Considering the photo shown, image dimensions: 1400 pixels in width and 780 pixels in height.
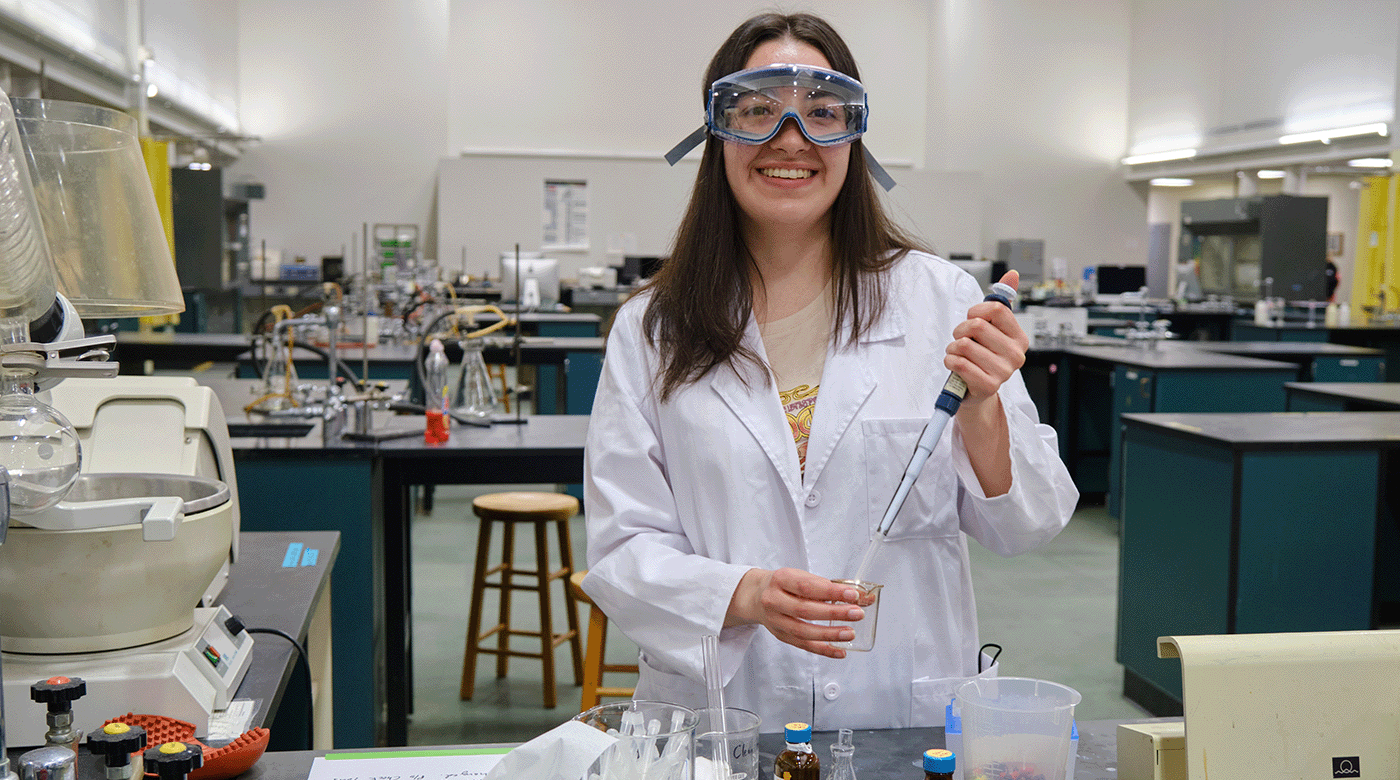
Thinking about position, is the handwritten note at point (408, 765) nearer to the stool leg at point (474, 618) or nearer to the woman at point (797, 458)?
the woman at point (797, 458)

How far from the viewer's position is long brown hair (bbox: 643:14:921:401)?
4.34ft

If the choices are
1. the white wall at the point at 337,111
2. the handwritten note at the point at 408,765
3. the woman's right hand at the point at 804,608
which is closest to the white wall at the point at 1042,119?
the white wall at the point at 337,111

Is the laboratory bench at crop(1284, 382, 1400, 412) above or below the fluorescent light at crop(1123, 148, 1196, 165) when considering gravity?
below

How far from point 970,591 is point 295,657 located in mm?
944

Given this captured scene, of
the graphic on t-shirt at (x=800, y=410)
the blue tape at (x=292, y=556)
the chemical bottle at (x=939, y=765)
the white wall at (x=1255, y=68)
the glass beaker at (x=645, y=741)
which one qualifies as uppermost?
the white wall at (x=1255, y=68)

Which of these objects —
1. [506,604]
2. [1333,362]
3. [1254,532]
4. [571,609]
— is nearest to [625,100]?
[1333,362]

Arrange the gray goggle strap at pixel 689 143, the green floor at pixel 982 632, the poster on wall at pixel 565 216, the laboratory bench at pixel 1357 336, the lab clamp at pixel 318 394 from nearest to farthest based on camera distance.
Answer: the gray goggle strap at pixel 689 143 → the lab clamp at pixel 318 394 → the green floor at pixel 982 632 → the laboratory bench at pixel 1357 336 → the poster on wall at pixel 565 216

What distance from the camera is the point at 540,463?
3.00 m

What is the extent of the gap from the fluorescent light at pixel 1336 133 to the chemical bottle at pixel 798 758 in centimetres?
1097

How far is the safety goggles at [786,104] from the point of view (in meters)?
1.27

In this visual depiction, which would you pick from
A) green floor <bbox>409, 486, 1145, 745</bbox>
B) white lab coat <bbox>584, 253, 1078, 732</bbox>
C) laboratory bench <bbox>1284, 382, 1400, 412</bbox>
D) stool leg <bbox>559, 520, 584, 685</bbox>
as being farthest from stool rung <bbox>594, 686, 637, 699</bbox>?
laboratory bench <bbox>1284, 382, 1400, 412</bbox>

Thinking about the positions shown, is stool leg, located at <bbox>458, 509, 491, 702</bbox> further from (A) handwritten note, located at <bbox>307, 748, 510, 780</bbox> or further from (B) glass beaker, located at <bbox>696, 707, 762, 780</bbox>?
(B) glass beaker, located at <bbox>696, 707, 762, 780</bbox>

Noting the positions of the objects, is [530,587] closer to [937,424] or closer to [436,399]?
[436,399]

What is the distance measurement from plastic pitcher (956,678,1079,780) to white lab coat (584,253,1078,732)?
0.35m
